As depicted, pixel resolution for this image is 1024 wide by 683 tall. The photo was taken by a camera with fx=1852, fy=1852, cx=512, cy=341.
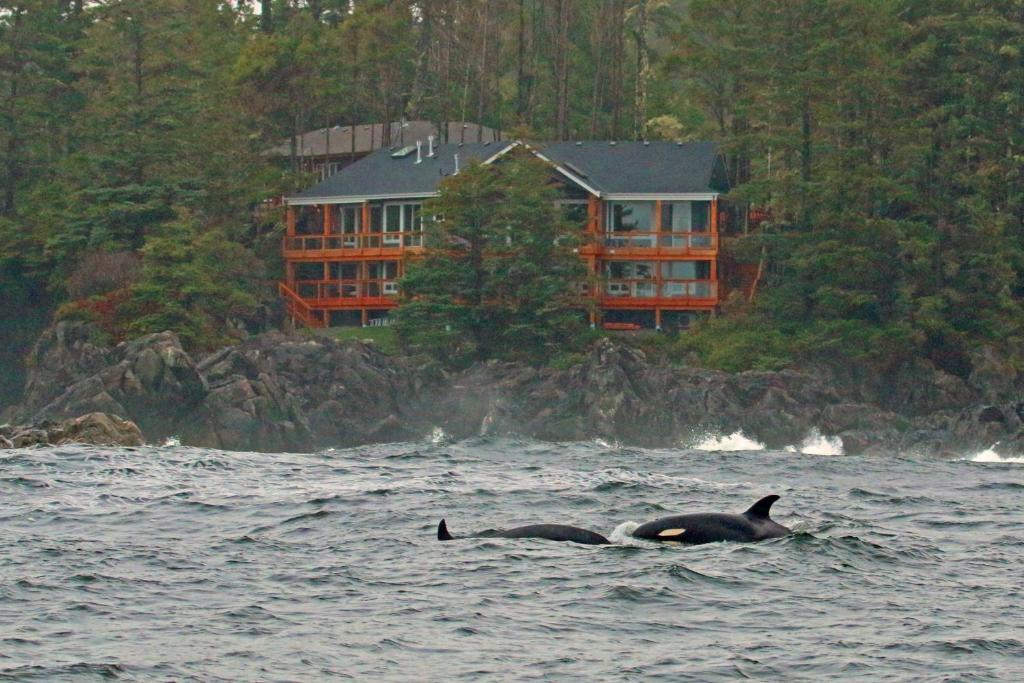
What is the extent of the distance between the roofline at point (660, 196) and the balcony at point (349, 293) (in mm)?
8385

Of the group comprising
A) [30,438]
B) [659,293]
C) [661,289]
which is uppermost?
[661,289]

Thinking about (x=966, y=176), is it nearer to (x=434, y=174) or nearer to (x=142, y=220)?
(x=434, y=174)

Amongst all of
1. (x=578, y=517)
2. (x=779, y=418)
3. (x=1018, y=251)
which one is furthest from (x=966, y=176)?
(x=578, y=517)

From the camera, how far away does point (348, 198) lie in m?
68.6

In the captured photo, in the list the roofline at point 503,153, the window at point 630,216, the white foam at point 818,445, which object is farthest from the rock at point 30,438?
the window at point 630,216

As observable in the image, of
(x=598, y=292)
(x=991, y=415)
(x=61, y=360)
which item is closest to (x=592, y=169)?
(x=598, y=292)

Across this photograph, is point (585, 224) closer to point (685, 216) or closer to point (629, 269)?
point (629, 269)

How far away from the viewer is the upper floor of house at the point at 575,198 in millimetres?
64562

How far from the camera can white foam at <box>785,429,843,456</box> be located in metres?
52.2

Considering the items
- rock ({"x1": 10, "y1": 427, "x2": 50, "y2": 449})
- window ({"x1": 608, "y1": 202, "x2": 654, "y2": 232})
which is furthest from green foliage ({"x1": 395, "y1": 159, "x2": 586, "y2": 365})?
rock ({"x1": 10, "y1": 427, "x2": 50, "y2": 449})

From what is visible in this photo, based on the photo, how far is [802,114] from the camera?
62.8 metres

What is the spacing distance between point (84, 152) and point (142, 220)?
6273 millimetres

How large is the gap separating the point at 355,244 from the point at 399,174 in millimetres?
3456

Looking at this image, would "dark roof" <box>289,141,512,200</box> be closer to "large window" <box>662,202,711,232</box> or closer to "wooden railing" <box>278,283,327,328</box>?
"wooden railing" <box>278,283,327,328</box>
